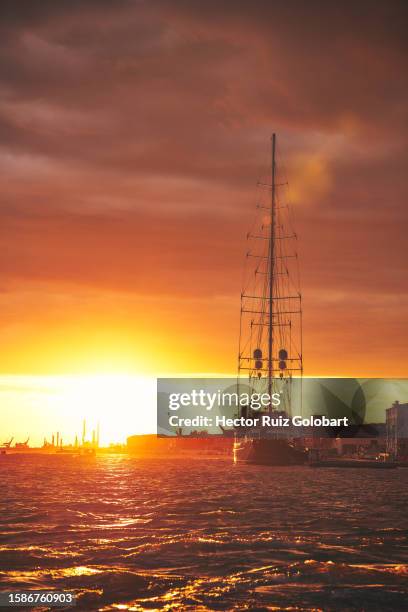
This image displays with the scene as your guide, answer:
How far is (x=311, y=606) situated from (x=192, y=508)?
104ft

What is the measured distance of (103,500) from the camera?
61.5 meters

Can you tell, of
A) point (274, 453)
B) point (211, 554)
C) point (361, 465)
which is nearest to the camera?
point (211, 554)

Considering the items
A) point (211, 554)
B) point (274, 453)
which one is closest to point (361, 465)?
point (274, 453)

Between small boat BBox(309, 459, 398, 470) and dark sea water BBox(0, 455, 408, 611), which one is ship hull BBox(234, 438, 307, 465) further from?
dark sea water BBox(0, 455, 408, 611)


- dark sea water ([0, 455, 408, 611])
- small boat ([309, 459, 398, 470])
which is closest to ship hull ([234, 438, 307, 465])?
small boat ([309, 459, 398, 470])

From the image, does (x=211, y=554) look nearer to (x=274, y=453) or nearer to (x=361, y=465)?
(x=361, y=465)

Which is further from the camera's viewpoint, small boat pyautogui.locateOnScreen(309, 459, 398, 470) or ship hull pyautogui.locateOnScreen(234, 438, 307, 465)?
ship hull pyautogui.locateOnScreen(234, 438, 307, 465)

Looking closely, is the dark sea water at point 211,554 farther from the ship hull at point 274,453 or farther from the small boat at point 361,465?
the ship hull at point 274,453

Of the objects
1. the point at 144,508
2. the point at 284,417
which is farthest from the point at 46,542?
the point at 284,417

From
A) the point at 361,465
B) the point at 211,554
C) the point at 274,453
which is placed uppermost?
the point at 274,453

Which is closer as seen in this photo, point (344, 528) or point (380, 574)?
point (380, 574)

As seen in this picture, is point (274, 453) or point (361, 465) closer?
point (361, 465)

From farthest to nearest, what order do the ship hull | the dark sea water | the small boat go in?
the ship hull < the small boat < the dark sea water

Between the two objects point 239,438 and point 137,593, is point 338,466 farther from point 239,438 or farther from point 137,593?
point 137,593
